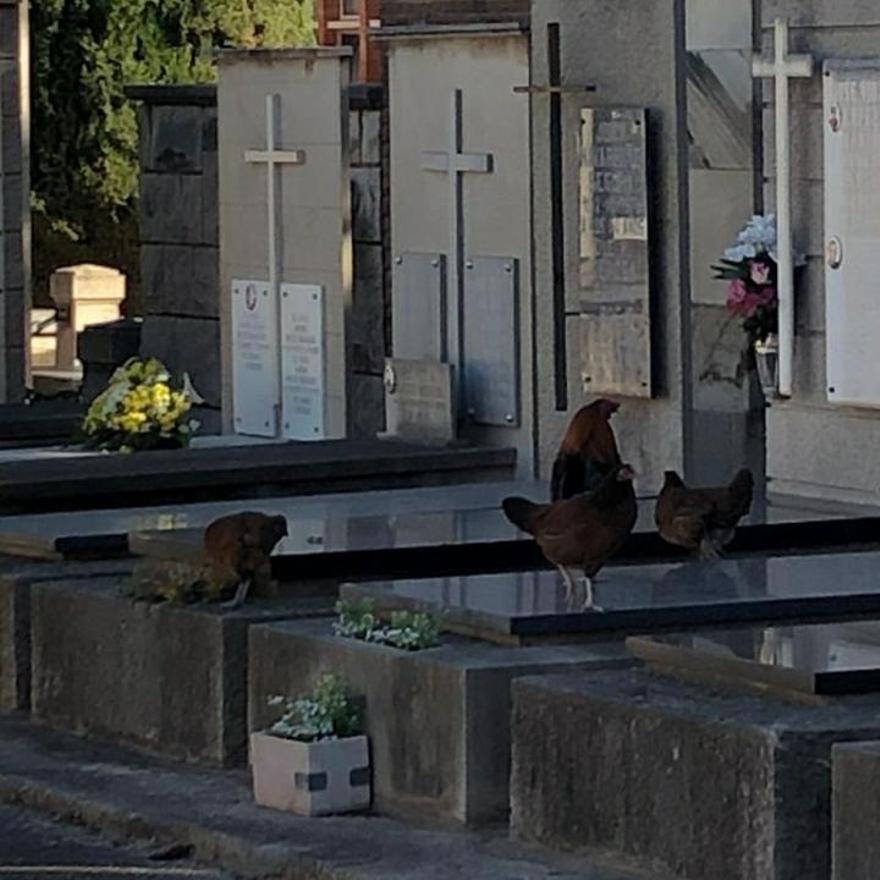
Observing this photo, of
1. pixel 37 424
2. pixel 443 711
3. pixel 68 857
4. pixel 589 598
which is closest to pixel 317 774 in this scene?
pixel 443 711

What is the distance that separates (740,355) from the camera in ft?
40.8

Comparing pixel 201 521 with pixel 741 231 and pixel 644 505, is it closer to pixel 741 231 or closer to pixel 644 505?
pixel 644 505

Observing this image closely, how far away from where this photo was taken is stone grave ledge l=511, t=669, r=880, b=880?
7402 millimetres

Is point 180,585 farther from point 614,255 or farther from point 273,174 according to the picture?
point 273,174

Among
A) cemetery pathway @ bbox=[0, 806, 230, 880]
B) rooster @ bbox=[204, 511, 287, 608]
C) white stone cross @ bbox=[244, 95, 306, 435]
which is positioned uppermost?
white stone cross @ bbox=[244, 95, 306, 435]

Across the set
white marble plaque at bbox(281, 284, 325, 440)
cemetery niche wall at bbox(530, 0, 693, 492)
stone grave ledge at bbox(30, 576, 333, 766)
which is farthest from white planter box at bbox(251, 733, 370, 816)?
white marble plaque at bbox(281, 284, 325, 440)

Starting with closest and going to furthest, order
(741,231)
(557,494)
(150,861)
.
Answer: (150,861) < (557,494) < (741,231)

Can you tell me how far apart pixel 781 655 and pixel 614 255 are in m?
4.92

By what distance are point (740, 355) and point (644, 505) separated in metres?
1.08

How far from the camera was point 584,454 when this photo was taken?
36.3ft

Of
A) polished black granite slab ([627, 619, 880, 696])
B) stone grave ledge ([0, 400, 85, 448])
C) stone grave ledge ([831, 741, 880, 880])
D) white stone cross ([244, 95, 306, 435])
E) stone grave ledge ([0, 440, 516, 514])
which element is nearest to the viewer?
stone grave ledge ([831, 741, 880, 880])

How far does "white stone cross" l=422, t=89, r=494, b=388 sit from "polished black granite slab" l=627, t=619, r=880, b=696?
17.0 feet

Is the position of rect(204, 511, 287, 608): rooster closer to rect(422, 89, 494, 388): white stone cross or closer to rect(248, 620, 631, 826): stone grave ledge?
rect(248, 620, 631, 826): stone grave ledge

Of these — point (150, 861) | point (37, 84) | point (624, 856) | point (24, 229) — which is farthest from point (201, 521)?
point (37, 84)
